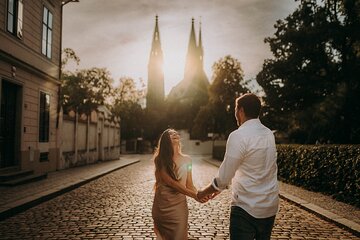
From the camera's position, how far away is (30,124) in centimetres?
1648

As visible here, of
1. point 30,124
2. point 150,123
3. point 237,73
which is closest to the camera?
point 30,124

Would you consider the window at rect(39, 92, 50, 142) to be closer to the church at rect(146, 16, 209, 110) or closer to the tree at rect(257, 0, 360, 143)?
the tree at rect(257, 0, 360, 143)

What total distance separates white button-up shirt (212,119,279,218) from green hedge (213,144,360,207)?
7.18 m

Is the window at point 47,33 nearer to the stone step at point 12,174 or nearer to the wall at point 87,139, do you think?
the wall at point 87,139

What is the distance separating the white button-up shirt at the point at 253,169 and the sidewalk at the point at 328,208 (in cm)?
435

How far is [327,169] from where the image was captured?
1157 cm

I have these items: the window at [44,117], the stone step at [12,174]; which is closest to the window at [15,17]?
the window at [44,117]

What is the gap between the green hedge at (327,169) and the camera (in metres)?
9.92

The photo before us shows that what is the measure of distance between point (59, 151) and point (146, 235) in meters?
15.0

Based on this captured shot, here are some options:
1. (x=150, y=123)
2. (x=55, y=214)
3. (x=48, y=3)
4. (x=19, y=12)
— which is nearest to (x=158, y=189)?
(x=55, y=214)

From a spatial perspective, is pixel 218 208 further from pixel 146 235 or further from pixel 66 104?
pixel 66 104

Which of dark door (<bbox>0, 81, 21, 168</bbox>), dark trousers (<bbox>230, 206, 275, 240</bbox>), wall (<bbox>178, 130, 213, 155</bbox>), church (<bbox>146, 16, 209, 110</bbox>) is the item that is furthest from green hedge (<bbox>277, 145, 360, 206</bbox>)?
church (<bbox>146, 16, 209, 110</bbox>)

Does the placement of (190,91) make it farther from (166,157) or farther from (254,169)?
(254,169)

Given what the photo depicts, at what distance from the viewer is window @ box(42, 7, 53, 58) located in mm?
18578
